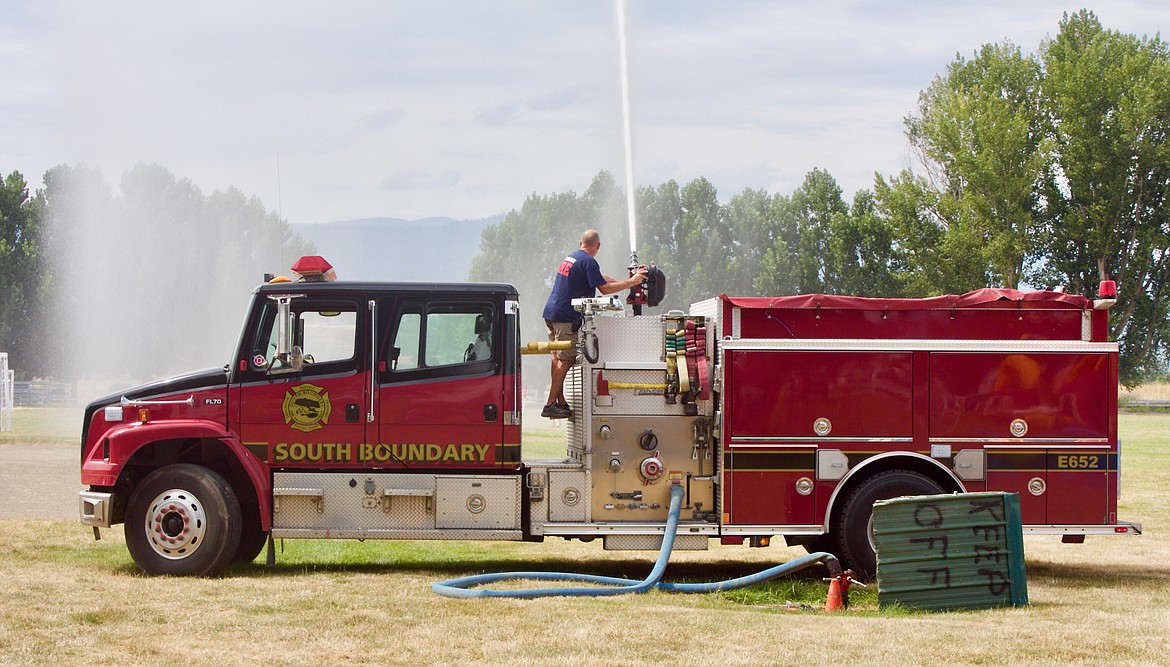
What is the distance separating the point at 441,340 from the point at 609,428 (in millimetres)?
1717

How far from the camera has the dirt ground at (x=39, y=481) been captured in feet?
54.7

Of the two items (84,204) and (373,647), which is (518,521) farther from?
(84,204)

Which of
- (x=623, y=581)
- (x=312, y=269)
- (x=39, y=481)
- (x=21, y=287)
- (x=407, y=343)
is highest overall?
(x=21, y=287)

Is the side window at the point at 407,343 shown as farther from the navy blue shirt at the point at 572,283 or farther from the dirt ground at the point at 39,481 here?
the dirt ground at the point at 39,481

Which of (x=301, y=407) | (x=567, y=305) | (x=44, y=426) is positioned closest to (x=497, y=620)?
(x=301, y=407)

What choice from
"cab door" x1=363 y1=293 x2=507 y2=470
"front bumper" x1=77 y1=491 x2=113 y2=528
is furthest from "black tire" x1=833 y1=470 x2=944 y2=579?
"front bumper" x1=77 y1=491 x2=113 y2=528

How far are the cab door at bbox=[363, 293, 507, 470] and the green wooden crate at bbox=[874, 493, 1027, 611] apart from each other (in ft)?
11.1

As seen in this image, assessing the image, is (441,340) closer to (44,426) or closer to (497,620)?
(497,620)

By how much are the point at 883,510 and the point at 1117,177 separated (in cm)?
4593

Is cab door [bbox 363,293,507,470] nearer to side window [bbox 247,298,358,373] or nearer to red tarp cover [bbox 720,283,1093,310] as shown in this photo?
side window [bbox 247,298,358,373]

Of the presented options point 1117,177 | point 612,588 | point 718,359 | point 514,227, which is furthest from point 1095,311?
point 514,227

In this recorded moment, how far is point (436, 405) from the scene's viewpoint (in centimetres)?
1113

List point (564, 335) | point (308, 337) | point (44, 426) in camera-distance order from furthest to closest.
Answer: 1. point (44, 426)
2. point (564, 335)
3. point (308, 337)

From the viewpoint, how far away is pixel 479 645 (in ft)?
26.3
